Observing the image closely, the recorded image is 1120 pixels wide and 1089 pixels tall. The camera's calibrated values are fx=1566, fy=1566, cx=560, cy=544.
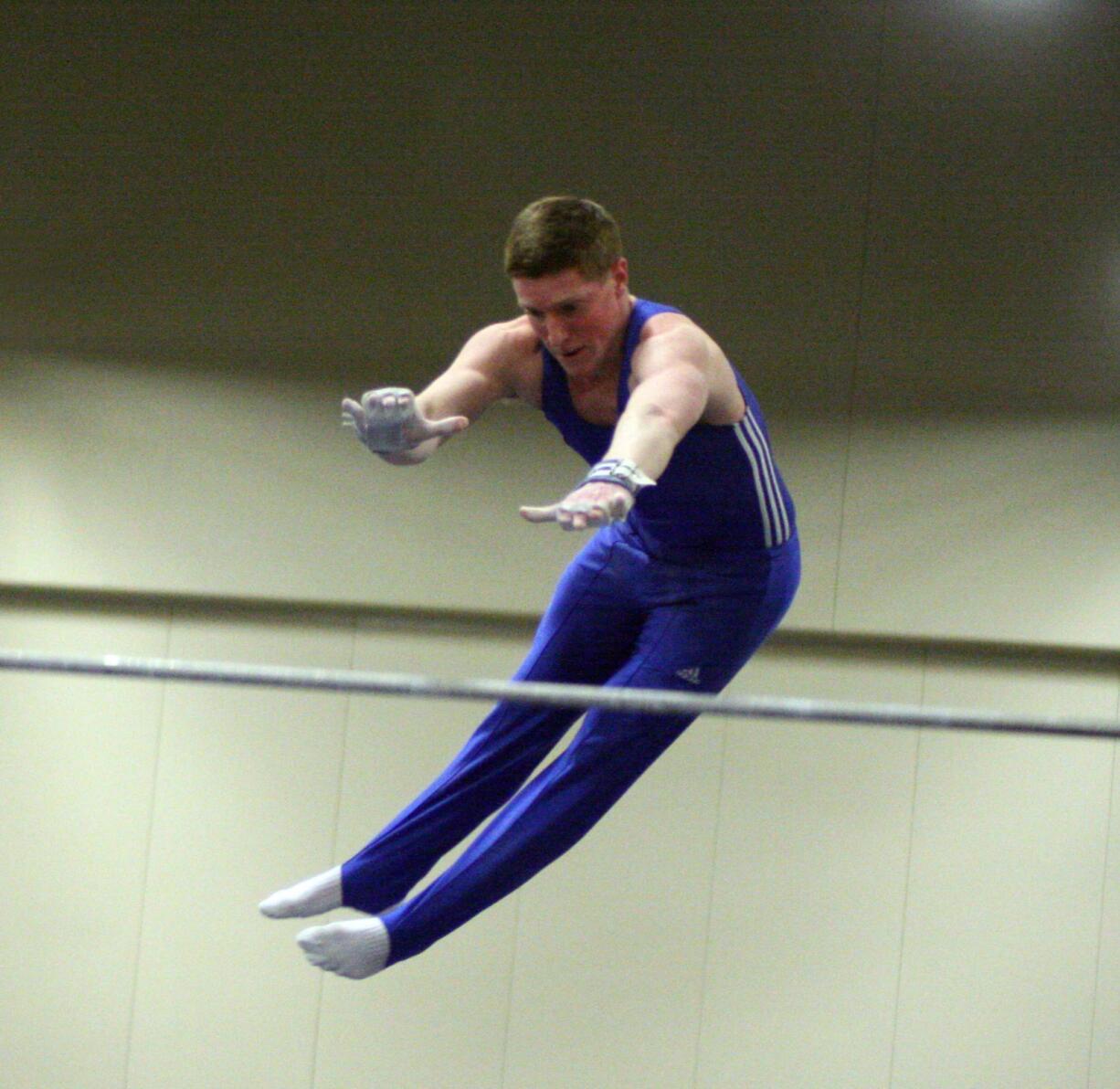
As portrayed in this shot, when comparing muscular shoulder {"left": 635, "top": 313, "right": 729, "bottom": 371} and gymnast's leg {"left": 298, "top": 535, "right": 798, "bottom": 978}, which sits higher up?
muscular shoulder {"left": 635, "top": 313, "right": 729, "bottom": 371}

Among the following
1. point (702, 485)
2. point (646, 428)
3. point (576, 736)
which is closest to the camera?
point (646, 428)

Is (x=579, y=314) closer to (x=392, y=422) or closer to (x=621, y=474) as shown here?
(x=392, y=422)

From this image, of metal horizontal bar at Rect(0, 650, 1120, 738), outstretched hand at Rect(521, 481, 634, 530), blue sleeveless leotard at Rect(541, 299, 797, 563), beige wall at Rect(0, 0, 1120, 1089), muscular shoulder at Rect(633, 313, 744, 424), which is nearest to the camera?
metal horizontal bar at Rect(0, 650, 1120, 738)

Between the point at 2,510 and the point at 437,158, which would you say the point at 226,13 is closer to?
Answer: the point at 437,158

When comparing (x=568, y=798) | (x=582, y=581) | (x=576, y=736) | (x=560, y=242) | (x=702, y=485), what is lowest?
(x=568, y=798)

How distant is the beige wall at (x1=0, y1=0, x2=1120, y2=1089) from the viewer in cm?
508

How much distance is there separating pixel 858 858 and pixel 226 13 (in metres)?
3.64

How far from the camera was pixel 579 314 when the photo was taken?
8.87ft

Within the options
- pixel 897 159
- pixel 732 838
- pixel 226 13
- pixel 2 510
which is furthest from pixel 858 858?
pixel 226 13

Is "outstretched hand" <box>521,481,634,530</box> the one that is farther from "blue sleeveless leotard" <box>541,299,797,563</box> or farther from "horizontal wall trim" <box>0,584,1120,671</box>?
"horizontal wall trim" <box>0,584,1120,671</box>

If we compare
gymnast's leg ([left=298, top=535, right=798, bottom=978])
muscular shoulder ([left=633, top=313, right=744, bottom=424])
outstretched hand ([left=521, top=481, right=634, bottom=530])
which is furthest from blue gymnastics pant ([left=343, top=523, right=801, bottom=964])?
outstretched hand ([left=521, top=481, right=634, bottom=530])

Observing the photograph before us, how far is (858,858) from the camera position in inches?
202

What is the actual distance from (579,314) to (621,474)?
1.72ft

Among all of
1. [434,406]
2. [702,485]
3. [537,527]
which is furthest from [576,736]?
[537,527]
